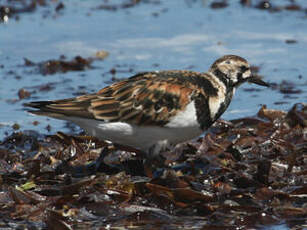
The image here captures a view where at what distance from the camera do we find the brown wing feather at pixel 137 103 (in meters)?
4.94

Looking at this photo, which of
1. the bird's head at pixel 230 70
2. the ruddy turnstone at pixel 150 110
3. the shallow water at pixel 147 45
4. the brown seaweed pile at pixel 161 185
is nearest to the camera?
the brown seaweed pile at pixel 161 185

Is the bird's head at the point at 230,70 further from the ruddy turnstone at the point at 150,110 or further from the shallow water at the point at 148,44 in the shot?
the shallow water at the point at 148,44

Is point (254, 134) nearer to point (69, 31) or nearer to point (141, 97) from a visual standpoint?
point (141, 97)

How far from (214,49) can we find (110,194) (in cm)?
514

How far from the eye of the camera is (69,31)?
10.8 meters

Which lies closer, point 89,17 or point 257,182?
point 257,182

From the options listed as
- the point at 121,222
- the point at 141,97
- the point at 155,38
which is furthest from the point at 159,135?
the point at 155,38

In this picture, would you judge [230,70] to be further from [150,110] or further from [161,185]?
[161,185]

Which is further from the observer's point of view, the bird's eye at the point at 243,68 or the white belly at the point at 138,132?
the bird's eye at the point at 243,68

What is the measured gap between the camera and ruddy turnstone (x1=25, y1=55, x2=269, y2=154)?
4.93 meters

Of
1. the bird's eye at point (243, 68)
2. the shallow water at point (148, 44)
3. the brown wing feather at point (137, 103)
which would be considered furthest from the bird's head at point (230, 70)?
the shallow water at point (148, 44)

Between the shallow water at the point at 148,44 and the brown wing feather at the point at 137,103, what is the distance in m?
2.02

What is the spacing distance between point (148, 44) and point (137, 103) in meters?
5.07

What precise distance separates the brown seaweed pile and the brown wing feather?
1.28 feet
